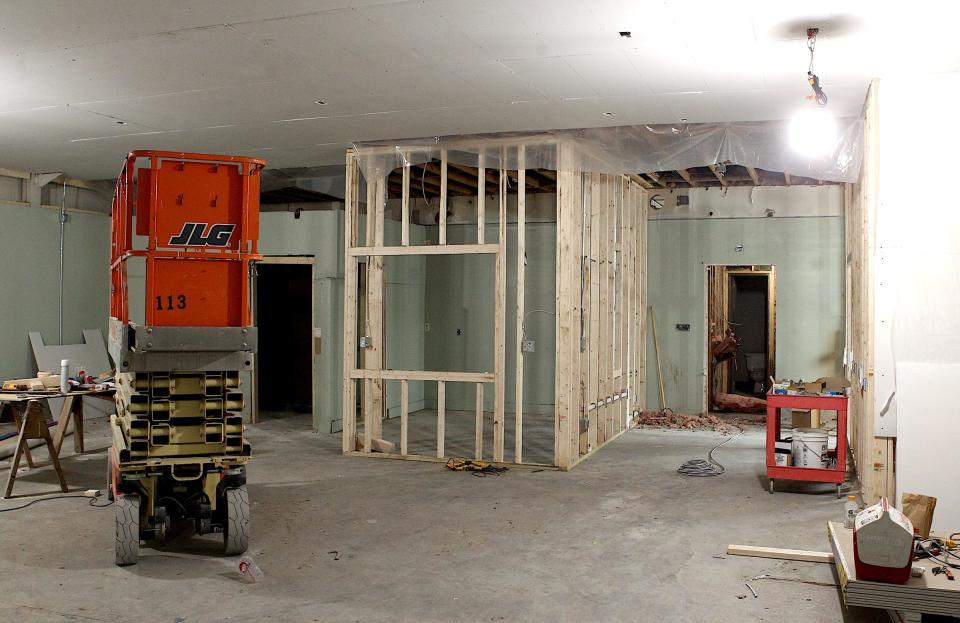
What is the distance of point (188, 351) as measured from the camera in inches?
170

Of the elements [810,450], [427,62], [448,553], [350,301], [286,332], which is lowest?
[448,553]

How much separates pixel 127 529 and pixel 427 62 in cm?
319

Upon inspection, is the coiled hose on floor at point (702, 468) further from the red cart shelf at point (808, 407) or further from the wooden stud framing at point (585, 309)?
the wooden stud framing at point (585, 309)

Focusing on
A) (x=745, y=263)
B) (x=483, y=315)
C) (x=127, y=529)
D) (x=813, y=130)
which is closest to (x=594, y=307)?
(x=813, y=130)

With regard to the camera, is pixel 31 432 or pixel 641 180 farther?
pixel 641 180

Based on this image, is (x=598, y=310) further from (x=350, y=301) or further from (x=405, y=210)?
(x=350, y=301)

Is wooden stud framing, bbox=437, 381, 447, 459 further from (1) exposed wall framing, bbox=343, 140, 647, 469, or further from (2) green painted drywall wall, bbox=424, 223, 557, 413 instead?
(2) green painted drywall wall, bbox=424, 223, 557, 413

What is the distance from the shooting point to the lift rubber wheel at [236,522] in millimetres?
4543

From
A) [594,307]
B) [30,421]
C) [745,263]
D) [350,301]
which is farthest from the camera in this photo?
[745,263]

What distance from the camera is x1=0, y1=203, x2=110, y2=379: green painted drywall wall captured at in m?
8.97

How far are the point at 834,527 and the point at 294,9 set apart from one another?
3.94 metres

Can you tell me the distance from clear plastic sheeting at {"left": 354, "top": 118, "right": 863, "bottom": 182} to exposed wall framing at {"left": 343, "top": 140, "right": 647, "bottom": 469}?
0.14 feet

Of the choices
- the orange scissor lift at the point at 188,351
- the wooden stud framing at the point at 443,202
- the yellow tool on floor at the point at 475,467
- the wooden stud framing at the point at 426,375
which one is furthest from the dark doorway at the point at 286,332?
the orange scissor lift at the point at 188,351

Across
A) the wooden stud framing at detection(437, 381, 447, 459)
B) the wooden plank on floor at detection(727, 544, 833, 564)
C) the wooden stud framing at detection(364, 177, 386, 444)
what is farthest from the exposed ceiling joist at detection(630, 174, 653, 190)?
the wooden plank on floor at detection(727, 544, 833, 564)
